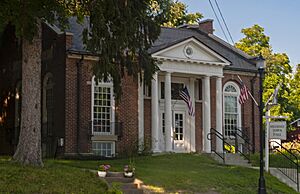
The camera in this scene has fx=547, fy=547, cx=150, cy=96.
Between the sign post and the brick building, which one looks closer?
the sign post

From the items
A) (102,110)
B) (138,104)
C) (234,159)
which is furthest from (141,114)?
(234,159)

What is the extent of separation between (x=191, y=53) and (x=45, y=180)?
14327 mm

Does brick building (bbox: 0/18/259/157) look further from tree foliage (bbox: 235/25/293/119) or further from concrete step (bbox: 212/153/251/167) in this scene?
tree foliage (bbox: 235/25/293/119)

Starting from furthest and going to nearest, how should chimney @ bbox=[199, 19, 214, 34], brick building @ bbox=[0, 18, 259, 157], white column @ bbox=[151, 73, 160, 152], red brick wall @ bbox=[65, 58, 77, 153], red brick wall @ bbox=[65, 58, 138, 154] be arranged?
chimney @ bbox=[199, 19, 214, 34] → white column @ bbox=[151, 73, 160, 152] → brick building @ bbox=[0, 18, 259, 157] → red brick wall @ bbox=[65, 58, 138, 154] → red brick wall @ bbox=[65, 58, 77, 153]

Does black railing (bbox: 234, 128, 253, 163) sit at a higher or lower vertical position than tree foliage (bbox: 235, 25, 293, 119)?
lower

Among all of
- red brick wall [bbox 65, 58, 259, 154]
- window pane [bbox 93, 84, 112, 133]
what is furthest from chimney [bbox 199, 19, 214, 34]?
window pane [bbox 93, 84, 112, 133]

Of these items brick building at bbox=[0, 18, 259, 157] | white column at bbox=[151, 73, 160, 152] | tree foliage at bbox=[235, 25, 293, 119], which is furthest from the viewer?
tree foliage at bbox=[235, 25, 293, 119]

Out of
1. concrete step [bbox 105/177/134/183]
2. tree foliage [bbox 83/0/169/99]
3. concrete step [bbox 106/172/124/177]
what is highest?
tree foliage [bbox 83/0/169/99]

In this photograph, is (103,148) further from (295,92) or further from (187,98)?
(295,92)

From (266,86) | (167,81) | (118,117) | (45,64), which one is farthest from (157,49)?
(266,86)

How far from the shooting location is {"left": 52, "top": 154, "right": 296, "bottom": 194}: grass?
17.8 meters

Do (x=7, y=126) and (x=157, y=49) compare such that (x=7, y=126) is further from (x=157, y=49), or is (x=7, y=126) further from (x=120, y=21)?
(x=120, y=21)

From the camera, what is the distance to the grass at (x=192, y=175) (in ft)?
58.4

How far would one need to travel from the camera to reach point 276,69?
50688 millimetres
